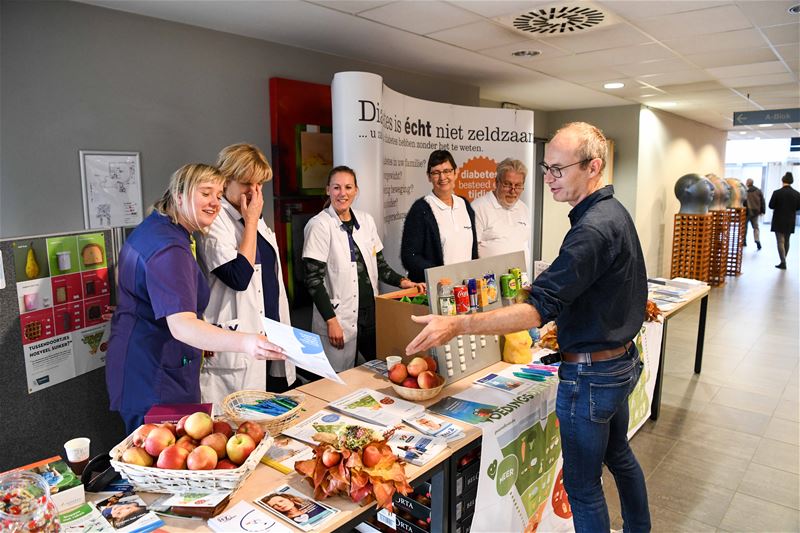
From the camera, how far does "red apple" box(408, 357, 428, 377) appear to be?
82.7 inches

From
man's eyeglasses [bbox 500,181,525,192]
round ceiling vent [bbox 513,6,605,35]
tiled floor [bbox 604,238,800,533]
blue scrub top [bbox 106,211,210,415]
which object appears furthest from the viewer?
man's eyeglasses [bbox 500,181,525,192]

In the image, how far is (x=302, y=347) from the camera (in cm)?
144

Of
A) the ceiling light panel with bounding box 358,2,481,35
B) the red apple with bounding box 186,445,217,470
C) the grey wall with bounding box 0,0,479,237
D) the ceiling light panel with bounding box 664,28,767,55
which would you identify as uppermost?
the ceiling light panel with bounding box 664,28,767,55

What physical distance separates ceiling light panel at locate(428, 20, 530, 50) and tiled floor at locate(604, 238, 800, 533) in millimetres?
2945

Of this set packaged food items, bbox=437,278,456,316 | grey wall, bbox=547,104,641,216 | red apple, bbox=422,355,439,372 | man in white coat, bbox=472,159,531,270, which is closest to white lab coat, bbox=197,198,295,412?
red apple, bbox=422,355,439,372

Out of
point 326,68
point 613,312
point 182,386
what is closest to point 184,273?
point 182,386

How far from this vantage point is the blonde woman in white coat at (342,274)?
302 cm

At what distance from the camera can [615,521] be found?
105 inches

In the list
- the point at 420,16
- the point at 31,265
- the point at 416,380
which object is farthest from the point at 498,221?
the point at 31,265

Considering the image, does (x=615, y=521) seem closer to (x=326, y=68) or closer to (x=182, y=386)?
(x=182, y=386)

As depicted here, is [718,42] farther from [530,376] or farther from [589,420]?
[589,420]

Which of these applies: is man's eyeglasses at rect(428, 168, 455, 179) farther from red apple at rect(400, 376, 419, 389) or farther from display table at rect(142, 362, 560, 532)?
red apple at rect(400, 376, 419, 389)

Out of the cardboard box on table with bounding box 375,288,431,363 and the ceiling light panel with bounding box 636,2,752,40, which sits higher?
the ceiling light panel with bounding box 636,2,752,40

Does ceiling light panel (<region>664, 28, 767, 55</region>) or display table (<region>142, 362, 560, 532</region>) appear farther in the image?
A: ceiling light panel (<region>664, 28, 767, 55</region>)
